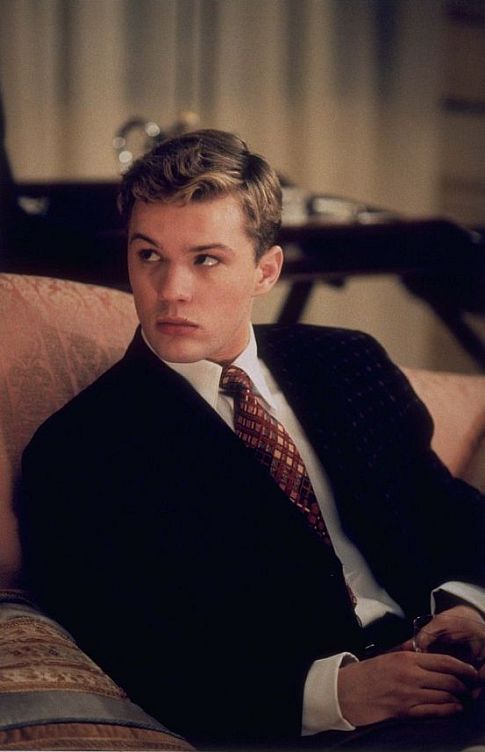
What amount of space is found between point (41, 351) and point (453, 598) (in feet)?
2.00

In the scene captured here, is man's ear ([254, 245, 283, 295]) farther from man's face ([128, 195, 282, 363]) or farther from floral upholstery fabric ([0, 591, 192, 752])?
floral upholstery fabric ([0, 591, 192, 752])

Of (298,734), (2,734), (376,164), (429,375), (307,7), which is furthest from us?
(376,164)

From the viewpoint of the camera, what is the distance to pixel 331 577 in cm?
113

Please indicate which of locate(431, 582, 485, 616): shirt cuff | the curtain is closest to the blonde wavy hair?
the curtain

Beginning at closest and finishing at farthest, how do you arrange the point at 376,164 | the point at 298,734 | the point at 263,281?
the point at 298,734, the point at 263,281, the point at 376,164

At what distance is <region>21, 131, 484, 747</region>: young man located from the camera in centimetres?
105

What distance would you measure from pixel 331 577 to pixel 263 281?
1.20ft

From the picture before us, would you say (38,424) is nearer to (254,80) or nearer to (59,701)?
(59,701)

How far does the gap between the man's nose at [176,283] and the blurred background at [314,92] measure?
198mm

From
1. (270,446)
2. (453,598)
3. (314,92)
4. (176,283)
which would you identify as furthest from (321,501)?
(314,92)

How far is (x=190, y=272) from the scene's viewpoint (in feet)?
3.63

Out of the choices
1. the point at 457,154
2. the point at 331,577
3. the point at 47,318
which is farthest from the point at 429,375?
the point at 47,318

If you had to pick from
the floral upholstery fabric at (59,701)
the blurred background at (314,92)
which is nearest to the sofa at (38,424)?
the floral upholstery fabric at (59,701)

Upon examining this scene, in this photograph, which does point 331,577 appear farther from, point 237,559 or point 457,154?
point 457,154
